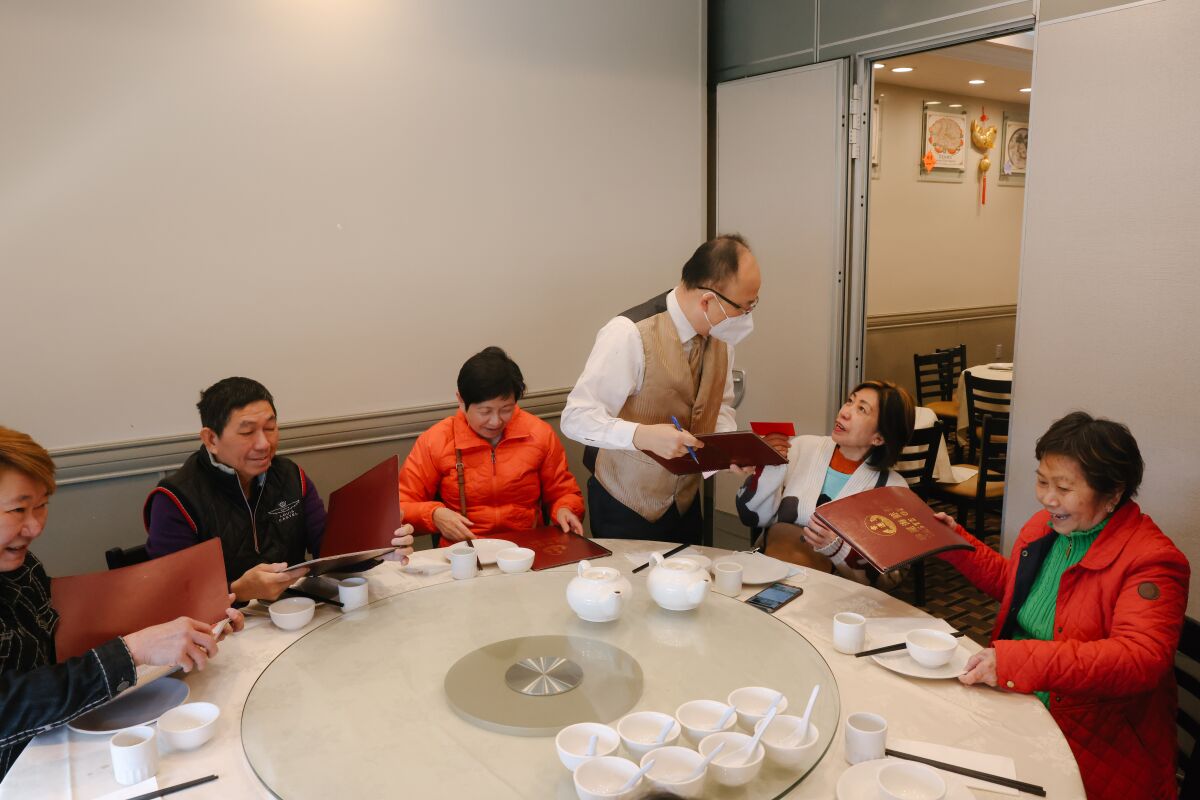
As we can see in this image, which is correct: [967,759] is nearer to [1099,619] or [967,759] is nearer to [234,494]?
[1099,619]

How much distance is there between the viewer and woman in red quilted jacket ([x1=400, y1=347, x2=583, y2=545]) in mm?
2609

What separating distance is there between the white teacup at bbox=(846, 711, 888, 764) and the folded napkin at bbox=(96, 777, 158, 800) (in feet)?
3.45

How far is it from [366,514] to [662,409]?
3.04 feet

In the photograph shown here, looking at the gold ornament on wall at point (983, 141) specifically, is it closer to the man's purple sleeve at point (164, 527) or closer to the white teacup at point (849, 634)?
the white teacup at point (849, 634)

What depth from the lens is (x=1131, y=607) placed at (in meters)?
1.66

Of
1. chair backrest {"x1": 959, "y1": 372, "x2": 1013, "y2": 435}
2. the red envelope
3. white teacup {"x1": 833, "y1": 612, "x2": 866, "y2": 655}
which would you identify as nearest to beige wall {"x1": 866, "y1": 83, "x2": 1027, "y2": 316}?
chair backrest {"x1": 959, "y1": 372, "x2": 1013, "y2": 435}

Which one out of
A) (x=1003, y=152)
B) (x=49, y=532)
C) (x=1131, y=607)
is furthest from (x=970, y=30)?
(x=1003, y=152)

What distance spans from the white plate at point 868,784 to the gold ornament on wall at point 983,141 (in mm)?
6605

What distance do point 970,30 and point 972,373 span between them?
2236 millimetres

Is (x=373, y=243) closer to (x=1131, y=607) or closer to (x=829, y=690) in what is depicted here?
(x=829, y=690)

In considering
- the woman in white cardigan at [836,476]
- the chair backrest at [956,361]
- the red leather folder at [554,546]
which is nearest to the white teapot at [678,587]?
the red leather folder at [554,546]

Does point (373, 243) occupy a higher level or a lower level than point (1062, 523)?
higher

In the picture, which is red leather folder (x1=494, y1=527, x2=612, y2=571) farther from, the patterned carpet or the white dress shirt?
the patterned carpet

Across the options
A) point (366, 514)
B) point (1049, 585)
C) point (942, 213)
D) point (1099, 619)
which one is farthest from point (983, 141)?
point (366, 514)
